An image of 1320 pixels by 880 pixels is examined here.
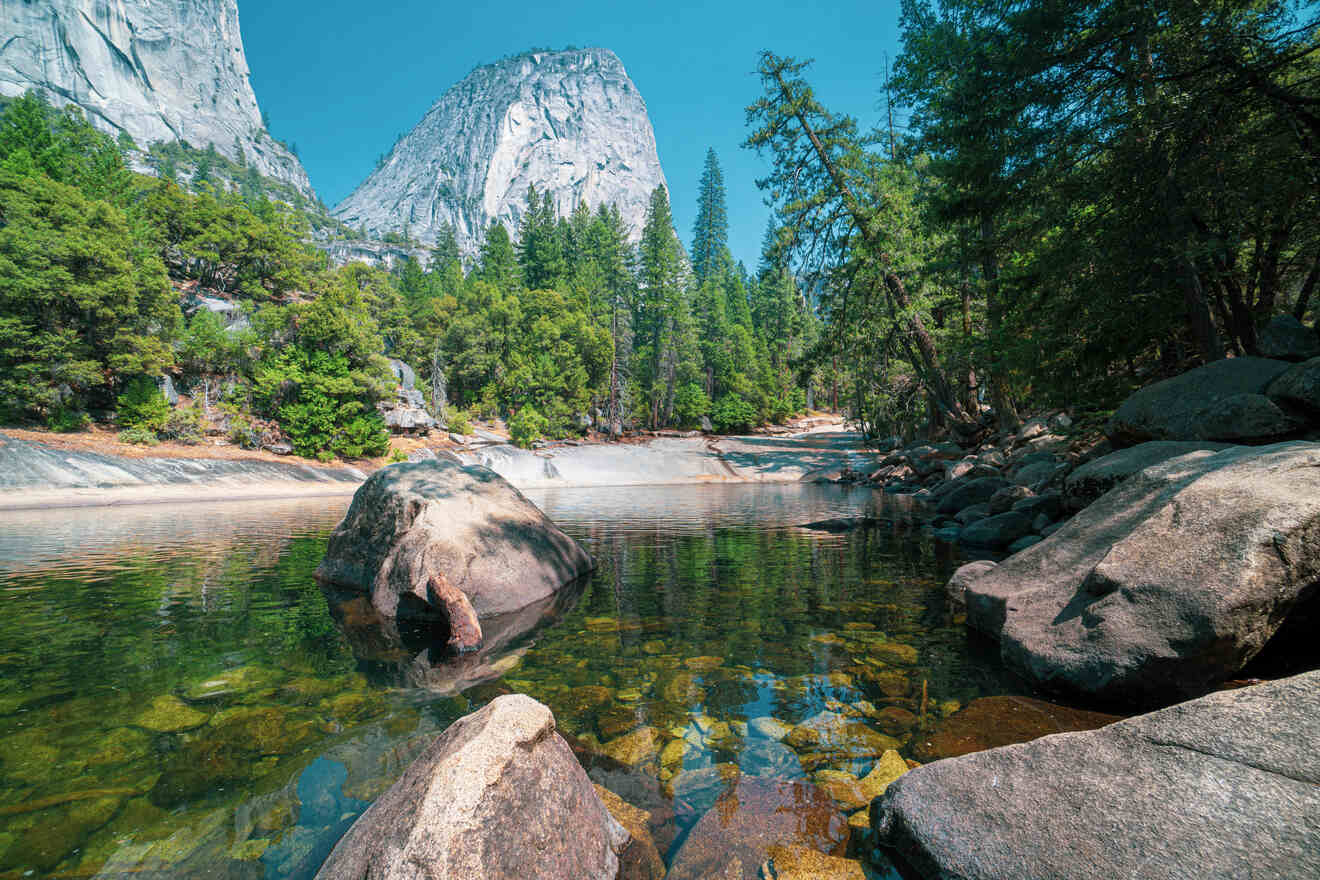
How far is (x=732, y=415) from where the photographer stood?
49.3 metres

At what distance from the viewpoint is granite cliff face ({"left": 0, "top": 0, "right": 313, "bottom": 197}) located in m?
96.4

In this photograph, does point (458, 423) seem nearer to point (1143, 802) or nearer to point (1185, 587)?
point (1185, 587)

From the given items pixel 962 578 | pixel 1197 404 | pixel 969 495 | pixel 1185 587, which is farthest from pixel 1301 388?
pixel 969 495

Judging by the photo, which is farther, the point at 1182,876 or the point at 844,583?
the point at 844,583

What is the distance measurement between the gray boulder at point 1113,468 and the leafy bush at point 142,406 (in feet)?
118

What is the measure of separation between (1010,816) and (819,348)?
69.9 feet

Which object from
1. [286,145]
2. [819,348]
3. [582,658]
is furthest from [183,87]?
[582,658]

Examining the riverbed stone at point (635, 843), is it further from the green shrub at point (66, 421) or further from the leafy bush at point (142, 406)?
the green shrub at point (66, 421)

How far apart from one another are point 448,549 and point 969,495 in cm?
1223

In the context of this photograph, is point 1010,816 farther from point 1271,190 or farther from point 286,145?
point 286,145

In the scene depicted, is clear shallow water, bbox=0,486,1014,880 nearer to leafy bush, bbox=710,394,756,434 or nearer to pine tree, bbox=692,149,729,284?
leafy bush, bbox=710,394,756,434

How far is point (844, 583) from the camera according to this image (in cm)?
692

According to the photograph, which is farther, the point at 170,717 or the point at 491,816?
the point at 170,717

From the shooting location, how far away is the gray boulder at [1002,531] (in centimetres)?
846
